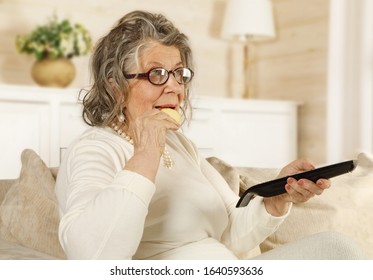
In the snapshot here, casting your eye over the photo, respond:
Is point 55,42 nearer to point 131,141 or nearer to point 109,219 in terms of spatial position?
point 131,141

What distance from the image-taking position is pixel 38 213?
4.99 feet

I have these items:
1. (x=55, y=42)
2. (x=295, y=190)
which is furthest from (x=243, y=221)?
(x=55, y=42)

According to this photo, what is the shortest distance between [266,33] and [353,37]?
50cm

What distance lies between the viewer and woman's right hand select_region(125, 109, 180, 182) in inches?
46.8

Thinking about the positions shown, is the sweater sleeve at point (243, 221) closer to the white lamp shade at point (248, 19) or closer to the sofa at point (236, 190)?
the sofa at point (236, 190)

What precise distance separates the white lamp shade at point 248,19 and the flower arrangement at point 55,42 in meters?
0.98

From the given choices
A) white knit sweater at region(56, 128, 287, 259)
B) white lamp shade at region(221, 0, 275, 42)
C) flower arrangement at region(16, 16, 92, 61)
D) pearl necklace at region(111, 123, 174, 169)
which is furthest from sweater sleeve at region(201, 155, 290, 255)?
white lamp shade at region(221, 0, 275, 42)

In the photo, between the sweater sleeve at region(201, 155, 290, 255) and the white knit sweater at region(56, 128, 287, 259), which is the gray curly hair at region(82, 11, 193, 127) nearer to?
the white knit sweater at region(56, 128, 287, 259)

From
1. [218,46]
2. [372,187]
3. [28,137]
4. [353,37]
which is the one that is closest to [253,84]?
[218,46]

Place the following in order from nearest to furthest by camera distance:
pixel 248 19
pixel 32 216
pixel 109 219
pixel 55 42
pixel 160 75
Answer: pixel 109 219 → pixel 160 75 → pixel 32 216 → pixel 55 42 → pixel 248 19

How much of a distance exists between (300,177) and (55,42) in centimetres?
240

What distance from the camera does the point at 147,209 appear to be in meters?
1.18

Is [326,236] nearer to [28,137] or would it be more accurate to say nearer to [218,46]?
[28,137]

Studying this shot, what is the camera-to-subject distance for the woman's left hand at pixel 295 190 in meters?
1.27
